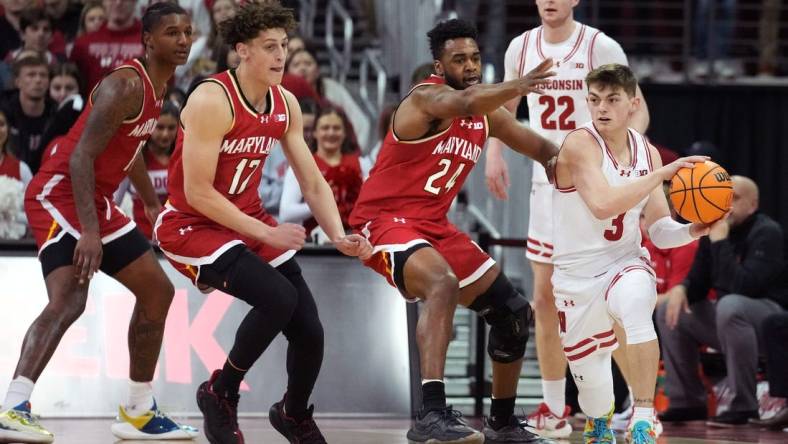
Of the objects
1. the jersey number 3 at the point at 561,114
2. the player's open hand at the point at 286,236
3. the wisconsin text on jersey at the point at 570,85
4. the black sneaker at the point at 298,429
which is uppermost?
the wisconsin text on jersey at the point at 570,85

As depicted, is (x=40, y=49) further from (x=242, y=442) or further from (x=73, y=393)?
(x=242, y=442)

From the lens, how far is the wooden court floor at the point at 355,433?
6242mm

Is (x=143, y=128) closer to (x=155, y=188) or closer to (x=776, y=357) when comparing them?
(x=155, y=188)

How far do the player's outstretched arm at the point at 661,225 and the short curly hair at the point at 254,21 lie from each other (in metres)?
1.81

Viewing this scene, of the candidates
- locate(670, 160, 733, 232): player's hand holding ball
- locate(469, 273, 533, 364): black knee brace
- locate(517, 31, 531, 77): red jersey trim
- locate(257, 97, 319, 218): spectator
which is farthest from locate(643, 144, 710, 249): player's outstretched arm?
locate(257, 97, 319, 218): spectator

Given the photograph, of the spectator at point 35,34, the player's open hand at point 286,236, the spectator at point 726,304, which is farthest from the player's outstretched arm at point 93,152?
the spectator at point 35,34

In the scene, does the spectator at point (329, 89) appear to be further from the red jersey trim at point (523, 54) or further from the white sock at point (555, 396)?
the white sock at point (555, 396)

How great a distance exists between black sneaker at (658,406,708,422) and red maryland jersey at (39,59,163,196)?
3.94 meters

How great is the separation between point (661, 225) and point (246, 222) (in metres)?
1.91

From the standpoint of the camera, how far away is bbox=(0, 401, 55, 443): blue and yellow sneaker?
18.0ft

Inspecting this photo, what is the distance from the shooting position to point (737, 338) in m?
7.97

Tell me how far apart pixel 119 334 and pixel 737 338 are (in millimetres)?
3871

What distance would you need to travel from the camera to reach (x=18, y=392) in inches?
222

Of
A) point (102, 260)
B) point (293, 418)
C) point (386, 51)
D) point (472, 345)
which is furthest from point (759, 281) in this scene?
point (386, 51)
